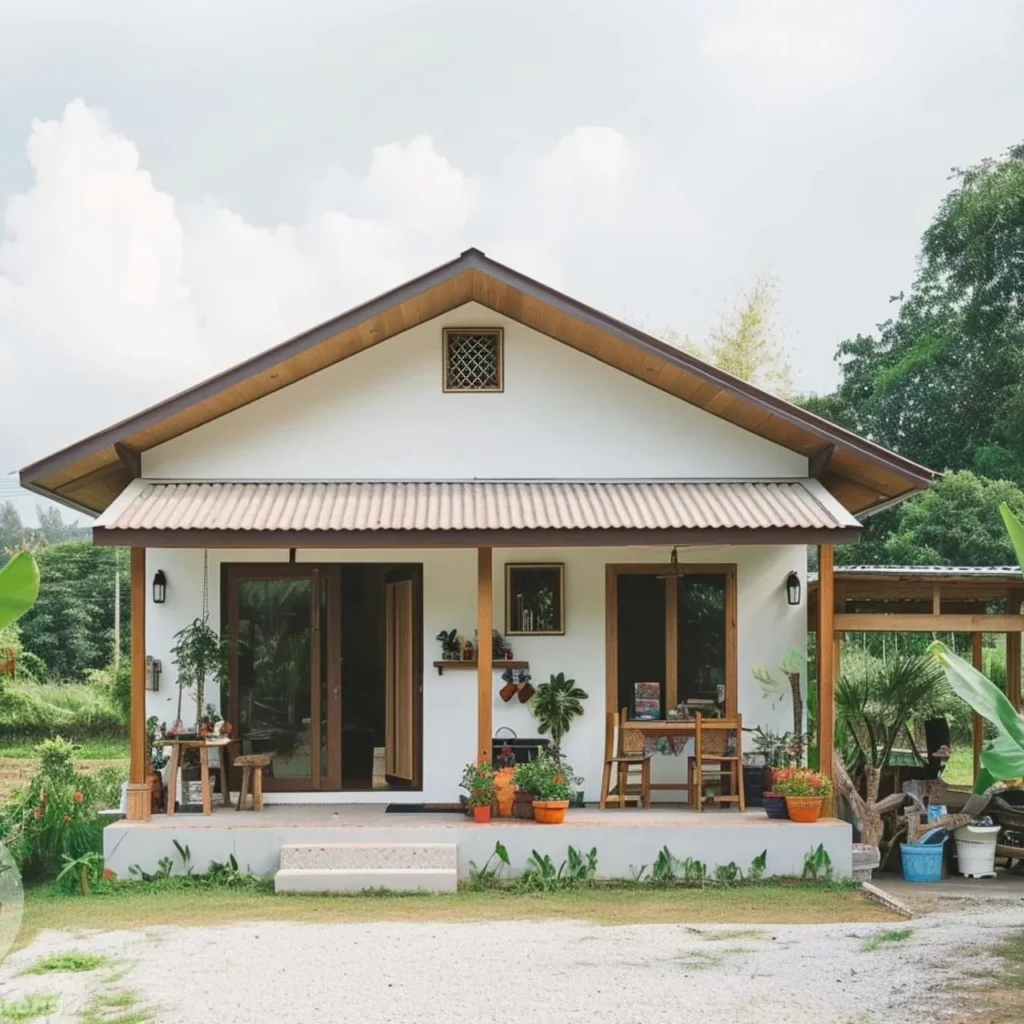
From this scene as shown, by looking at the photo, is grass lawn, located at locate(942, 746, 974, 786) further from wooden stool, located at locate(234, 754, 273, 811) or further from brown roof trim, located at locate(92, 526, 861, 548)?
wooden stool, located at locate(234, 754, 273, 811)

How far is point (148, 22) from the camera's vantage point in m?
48.0

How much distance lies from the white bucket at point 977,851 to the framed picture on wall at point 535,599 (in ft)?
12.8

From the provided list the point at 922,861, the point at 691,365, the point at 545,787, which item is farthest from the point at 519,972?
the point at 691,365

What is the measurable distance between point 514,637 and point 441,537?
6.78 ft

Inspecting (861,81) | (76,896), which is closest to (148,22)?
(861,81)

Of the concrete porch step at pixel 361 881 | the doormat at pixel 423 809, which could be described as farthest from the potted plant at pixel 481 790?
the doormat at pixel 423 809

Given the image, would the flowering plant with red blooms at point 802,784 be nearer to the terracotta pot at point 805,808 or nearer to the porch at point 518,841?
the terracotta pot at point 805,808

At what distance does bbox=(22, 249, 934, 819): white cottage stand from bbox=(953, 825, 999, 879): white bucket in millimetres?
2001

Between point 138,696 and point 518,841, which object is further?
point 138,696

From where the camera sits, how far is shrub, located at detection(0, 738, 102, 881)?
11727 millimetres

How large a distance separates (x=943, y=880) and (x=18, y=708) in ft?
62.3

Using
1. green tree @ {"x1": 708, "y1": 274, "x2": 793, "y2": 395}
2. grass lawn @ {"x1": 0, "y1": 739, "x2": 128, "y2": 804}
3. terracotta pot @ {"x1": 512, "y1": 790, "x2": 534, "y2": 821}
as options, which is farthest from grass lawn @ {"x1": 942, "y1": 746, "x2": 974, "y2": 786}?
green tree @ {"x1": 708, "y1": 274, "x2": 793, "y2": 395}

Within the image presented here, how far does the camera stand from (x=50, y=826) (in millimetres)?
11828

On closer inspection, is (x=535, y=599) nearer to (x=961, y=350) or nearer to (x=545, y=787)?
(x=545, y=787)
